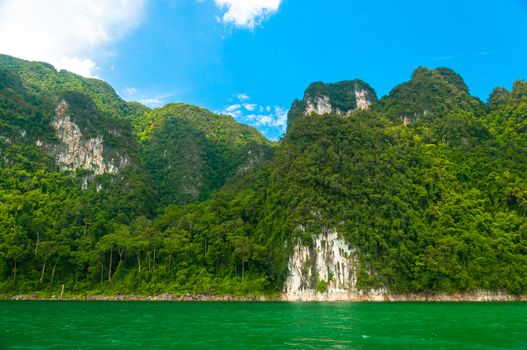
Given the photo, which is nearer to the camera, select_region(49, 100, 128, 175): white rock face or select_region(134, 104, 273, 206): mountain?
select_region(49, 100, 128, 175): white rock face

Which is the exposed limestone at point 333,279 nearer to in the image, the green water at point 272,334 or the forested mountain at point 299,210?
the forested mountain at point 299,210

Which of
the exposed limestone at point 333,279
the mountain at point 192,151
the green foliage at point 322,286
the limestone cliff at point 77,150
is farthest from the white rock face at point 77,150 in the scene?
the green foliage at point 322,286

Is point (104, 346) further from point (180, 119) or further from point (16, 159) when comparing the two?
point (180, 119)

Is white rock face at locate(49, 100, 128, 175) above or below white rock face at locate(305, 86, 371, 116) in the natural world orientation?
below

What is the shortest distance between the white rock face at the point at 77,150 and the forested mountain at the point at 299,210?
1.34 feet

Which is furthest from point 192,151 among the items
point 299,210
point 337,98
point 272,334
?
point 272,334

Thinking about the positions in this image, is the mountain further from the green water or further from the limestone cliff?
the green water

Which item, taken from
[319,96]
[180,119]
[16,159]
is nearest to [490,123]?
[319,96]

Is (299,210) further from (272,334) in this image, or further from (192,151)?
(192,151)

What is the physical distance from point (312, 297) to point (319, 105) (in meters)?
92.2

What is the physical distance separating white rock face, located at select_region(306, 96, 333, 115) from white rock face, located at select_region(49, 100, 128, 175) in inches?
2515

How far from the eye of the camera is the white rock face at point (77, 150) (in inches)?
4624

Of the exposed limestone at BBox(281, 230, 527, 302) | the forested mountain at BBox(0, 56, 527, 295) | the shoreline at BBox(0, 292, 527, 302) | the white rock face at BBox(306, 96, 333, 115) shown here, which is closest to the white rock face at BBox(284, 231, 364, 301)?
the exposed limestone at BBox(281, 230, 527, 302)

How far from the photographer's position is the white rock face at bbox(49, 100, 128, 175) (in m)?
117
